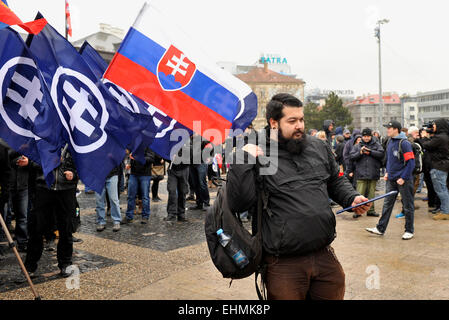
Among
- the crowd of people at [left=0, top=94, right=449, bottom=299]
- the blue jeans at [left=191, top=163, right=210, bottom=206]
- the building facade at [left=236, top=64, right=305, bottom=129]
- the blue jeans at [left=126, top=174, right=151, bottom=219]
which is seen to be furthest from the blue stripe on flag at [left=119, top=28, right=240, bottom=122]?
the building facade at [left=236, top=64, right=305, bottom=129]

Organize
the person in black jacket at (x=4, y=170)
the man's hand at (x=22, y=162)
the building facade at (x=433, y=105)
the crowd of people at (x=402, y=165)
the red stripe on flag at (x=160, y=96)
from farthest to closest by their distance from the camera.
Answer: the building facade at (x=433, y=105) < the crowd of people at (x=402, y=165) < the man's hand at (x=22, y=162) < the person in black jacket at (x=4, y=170) < the red stripe on flag at (x=160, y=96)

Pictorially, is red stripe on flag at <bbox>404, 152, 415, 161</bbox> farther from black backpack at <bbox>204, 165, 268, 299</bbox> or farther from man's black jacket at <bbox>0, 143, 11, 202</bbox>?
man's black jacket at <bbox>0, 143, 11, 202</bbox>

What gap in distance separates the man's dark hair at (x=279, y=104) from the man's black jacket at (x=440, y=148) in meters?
6.85

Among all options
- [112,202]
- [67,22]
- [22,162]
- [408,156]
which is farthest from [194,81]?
[67,22]

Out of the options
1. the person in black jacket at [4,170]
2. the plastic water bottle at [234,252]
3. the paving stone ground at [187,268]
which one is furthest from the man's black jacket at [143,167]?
the plastic water bottle at [234,252]

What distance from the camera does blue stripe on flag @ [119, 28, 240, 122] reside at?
4.87 meters

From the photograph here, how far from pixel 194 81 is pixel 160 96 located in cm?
46

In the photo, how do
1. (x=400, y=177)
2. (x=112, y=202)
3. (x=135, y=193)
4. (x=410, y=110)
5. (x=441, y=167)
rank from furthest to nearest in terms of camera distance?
1. (x=410, y=110)
2. (x=135, y=193)
3. (x=441, y=167)
4. (x=112, y=202)
5. (x=400, y=177)

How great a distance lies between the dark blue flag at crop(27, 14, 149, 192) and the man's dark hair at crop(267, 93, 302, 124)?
206 centimetres

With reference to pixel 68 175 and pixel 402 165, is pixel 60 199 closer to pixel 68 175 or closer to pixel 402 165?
pixel 68 175

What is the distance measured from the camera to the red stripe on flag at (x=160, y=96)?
4.76 metres

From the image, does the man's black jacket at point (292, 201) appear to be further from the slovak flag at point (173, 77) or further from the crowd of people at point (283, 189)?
the slovak flag at point (173, 77)

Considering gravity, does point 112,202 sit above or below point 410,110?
below

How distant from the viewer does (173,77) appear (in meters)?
4.98
